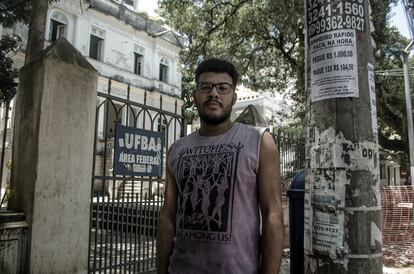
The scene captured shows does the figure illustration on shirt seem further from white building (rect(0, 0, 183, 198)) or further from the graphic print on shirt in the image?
white building (rect(0, 0, 183, 198))

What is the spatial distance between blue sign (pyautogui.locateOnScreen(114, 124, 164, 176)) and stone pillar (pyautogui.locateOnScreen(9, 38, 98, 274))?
661 millimetres

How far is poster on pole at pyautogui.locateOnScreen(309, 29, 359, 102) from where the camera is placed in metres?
2.11

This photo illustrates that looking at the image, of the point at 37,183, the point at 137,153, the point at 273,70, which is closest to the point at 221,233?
the point at 37,183

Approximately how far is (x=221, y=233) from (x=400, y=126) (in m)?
16.2

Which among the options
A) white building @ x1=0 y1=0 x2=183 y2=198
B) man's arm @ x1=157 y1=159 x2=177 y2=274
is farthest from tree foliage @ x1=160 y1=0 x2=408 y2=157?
man's arm @ x1=157 y1=159 x2=177 y2=274

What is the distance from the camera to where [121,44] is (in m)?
23.8

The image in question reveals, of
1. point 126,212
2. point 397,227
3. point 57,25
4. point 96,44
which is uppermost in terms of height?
point 57,25

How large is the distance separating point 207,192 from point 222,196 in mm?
97

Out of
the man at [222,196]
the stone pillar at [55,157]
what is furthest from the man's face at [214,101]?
the stone pillar at [55,157]

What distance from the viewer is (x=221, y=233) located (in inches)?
83.1

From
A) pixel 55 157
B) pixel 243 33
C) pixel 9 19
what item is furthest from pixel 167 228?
pixel 243 33

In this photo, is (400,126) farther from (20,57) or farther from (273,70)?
(20,57)

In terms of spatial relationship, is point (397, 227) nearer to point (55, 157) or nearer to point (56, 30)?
point (55, 157)

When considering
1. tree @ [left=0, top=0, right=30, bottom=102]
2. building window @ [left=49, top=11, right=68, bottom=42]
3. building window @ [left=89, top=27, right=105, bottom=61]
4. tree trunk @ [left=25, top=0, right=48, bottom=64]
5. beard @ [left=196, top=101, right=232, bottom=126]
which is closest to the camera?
beard @ [left=196, top=101, right=232, bottom=126]
